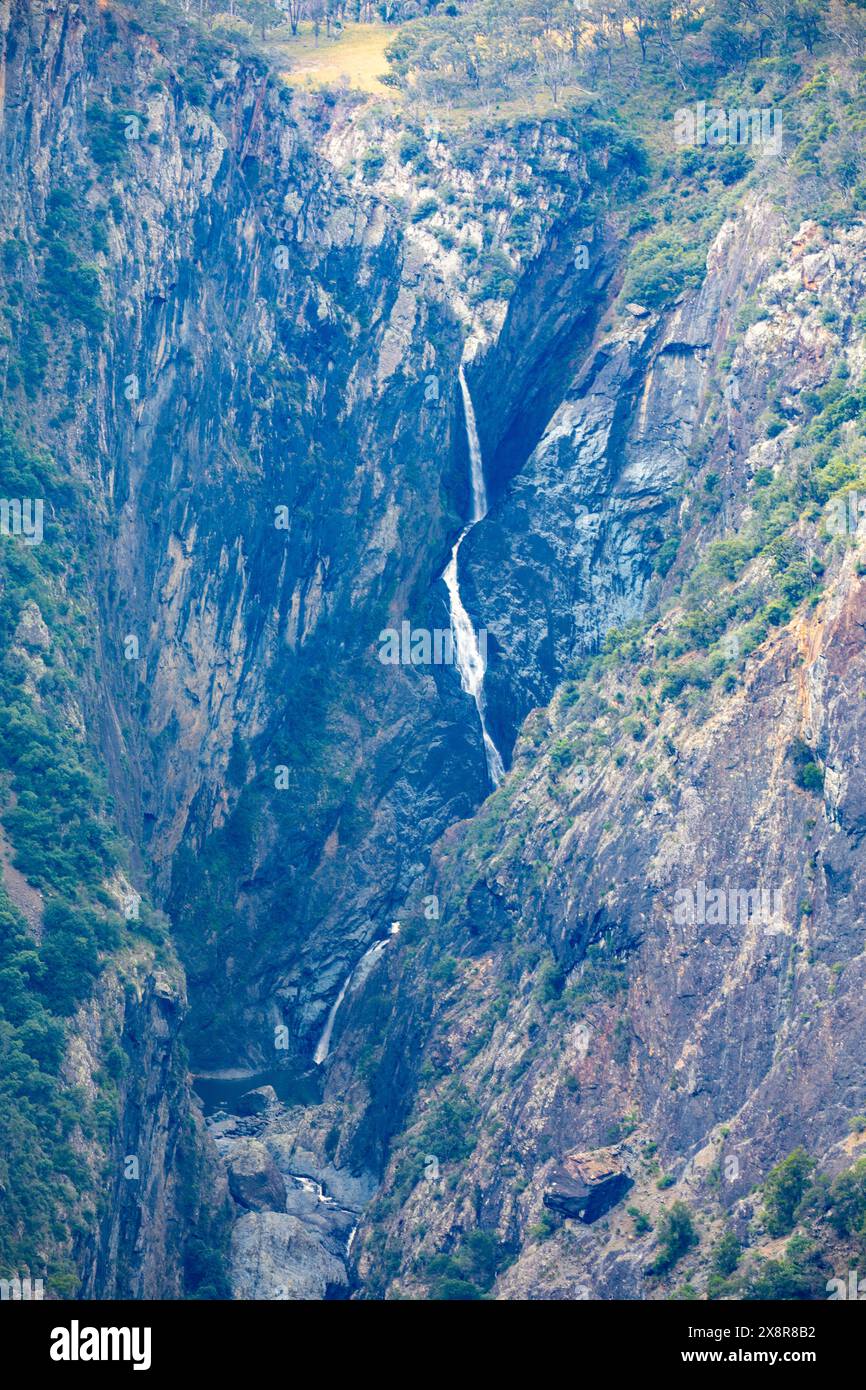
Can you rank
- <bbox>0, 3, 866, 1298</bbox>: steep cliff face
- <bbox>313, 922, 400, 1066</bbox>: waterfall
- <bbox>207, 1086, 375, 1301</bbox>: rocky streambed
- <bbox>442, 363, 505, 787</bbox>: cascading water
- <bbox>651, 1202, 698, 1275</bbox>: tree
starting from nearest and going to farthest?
1. <bbox>651, 1202, 698, 1275</bbox>: tree
2. <bbox>0, 3, 866, 1298</bbox>: steep cliff face
3. <bbox>207, 1086, 375, 1301</bbox>: rocky streambed
4. <bbox>313, 922, 400, 1066</bbox>: waterfall
5. <bbox>442, 363, 505, 787</bbox>: cascading water


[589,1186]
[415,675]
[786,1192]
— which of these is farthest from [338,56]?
[786,1192]

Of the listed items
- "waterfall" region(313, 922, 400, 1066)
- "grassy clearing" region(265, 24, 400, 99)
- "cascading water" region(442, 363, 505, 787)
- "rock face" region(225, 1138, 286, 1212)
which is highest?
"grassy clearing" region(265, 24, 400, 99)

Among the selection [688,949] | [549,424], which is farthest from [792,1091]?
[549,424]

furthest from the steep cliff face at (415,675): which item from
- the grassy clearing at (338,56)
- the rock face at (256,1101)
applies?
the grassy clearing at (338,56)

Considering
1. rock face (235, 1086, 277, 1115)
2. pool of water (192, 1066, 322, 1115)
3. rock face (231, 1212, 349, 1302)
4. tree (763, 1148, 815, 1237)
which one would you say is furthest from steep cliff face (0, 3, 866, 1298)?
tree (763, 1148, 815, 1237)

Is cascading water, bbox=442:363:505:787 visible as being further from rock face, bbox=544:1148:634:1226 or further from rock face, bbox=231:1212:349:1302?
rock face, bbox=231:1212:349:1302
